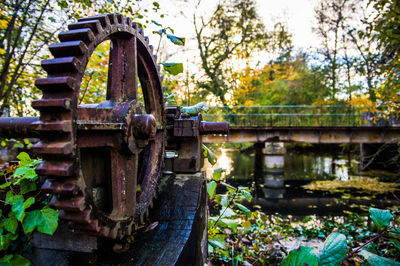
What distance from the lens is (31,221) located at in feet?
4.10

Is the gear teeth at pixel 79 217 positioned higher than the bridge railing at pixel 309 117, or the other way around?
the bridge railing at pixel 309 117

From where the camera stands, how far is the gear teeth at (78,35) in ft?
4.03

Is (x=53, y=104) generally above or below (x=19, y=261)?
Result: above

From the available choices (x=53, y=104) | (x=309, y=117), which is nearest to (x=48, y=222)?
(x=53, y=104)

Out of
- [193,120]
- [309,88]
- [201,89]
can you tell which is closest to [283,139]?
[201,89]

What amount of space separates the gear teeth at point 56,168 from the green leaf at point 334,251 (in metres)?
1.38

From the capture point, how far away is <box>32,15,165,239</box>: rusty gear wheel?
3.50 feet

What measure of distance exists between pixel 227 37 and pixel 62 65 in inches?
761

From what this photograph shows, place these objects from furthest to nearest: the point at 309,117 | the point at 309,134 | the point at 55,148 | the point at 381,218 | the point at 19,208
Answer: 1. the point at 309,117
2. the point at 309,134
3. the point at 381,218
4. the point at 19,208
5. the point at 55,148

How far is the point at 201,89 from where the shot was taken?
1809 cm

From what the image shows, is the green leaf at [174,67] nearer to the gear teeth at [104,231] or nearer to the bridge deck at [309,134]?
the gear teeth at [104,231]

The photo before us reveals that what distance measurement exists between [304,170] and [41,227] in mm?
17296

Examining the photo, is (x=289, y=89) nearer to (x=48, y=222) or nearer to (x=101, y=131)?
(x=101, y=131)

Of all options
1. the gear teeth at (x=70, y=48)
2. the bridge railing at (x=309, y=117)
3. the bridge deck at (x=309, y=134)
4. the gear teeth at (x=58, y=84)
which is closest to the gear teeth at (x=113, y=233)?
the gear teeth at (x=58, y=84)
